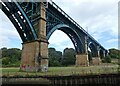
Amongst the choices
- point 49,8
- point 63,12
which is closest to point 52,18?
point 49,8

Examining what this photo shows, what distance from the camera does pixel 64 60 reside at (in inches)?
3228

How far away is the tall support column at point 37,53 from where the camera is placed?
32500 mm

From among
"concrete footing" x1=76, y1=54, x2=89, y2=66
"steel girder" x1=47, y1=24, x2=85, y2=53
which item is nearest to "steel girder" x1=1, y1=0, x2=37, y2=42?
"steel girder" x1=47, y1=24, x2=85, y2=53

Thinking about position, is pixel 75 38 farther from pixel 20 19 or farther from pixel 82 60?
pixel 20 19

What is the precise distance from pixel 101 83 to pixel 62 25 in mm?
27995

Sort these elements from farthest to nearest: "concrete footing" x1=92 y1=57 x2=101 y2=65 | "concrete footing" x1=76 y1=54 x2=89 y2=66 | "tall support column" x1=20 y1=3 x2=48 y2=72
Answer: "concrete footing" x1=92 y1=57 x2=101 y2=65, "concrete footing" x1=76 y1=54 x2=89 y2=66, "tall support column" x1=20 y1=3 x2=48 y2=72

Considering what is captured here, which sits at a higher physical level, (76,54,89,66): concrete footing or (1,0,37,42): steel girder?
(1,0,37,42): steel girder

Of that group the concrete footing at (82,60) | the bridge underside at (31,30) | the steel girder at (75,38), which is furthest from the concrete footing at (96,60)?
the bridge underside at (31,30)

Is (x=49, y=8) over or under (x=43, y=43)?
over

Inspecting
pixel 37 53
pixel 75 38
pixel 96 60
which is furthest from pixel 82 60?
pixel 37 53

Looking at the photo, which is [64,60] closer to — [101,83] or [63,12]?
[63,12]

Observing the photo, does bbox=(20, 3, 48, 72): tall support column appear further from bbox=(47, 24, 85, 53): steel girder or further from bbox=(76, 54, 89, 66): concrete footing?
bbox=(76, 54, 89, 66): concrete footing

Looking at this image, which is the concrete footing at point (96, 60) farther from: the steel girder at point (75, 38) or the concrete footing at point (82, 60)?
the steel girder at point (75, 38)

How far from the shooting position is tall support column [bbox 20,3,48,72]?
32.5 meters
